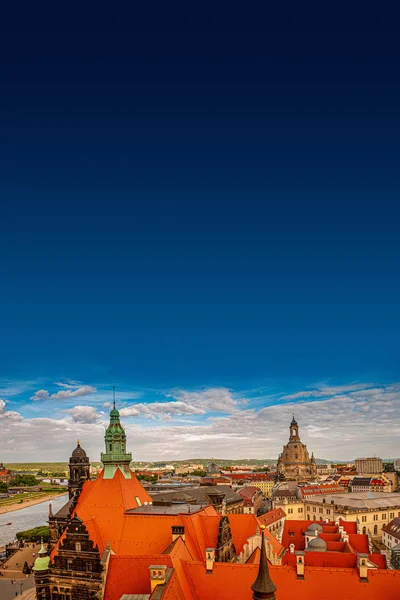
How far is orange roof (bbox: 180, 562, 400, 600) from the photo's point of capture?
36938mm

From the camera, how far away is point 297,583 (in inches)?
1497

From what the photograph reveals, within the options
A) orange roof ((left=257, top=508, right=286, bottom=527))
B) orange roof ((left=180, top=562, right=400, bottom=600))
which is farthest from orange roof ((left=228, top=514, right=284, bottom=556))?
orange roof ((left=257, top=508, right=286, bottom=527))

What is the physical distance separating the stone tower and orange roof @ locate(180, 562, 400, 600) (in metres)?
19.6

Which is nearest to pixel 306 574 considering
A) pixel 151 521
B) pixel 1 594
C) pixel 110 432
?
pixel 151 521

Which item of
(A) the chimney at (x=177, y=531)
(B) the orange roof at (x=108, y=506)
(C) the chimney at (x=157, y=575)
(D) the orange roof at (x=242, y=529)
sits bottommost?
(D) the orange roof at (x=242, y=529)

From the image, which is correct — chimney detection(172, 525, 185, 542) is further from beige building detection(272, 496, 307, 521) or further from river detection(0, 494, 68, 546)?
beige building detection(272, 496, 307, 521)

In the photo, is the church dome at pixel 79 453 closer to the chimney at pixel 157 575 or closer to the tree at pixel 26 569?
the tree at pixel 26 569

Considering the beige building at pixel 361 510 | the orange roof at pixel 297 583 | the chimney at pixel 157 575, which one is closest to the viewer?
the chimney at pixel 157 575

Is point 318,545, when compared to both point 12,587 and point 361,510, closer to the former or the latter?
point 12,587

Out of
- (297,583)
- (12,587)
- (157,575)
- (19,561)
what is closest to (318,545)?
(297,583)

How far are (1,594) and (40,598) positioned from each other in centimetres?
3333

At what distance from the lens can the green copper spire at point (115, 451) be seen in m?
57.6

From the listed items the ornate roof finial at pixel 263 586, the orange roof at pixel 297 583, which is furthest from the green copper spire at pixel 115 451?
the ornate roof finial at pixel 263 586

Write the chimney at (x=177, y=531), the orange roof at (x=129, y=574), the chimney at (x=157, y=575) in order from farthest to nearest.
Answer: the chimney at (x=177, y=531) → the orange roof at (x=129, y=574) → the chimney at (x=157, y=575)
